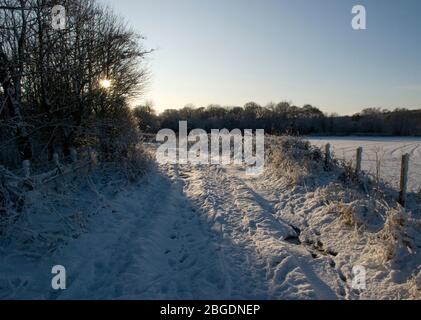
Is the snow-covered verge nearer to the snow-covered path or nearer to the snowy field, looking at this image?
the snow-covered path

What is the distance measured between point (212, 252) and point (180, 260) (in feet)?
1.84

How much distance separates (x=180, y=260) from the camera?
18.7 feet

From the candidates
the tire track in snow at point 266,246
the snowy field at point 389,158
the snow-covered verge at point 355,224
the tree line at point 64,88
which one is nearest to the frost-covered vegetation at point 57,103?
the tree line at point 64,88

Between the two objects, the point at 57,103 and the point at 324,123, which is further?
the point at 324,123

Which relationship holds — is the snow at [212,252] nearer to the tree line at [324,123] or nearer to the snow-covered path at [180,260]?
the snow-covered path at [180,260]

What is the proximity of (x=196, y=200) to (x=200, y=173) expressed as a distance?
4.99 meters

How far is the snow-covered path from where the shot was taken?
4637 millimetres

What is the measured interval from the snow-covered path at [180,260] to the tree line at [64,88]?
3.09 m

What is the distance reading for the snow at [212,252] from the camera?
15.3ft

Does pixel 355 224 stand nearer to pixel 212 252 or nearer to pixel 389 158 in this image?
pixel 212 252

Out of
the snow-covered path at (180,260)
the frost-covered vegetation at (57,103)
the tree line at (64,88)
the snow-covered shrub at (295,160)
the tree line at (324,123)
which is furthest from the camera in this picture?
the tree line at (324,123)

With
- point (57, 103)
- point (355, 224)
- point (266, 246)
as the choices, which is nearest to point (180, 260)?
point (266, 246)

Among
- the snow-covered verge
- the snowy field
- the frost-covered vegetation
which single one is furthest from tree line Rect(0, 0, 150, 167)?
the snowy field

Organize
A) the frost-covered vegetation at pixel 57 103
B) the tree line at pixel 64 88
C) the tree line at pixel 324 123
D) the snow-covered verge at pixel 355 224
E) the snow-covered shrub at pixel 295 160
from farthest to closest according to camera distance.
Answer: the tree line at pixel 324 123 → the snow-covered shrub at pixel 295 160 → the tree line at pixel 64 88 → the frost-covered vegetation at pixel 57 103 → the snow-covered verge at pixel 355 224
